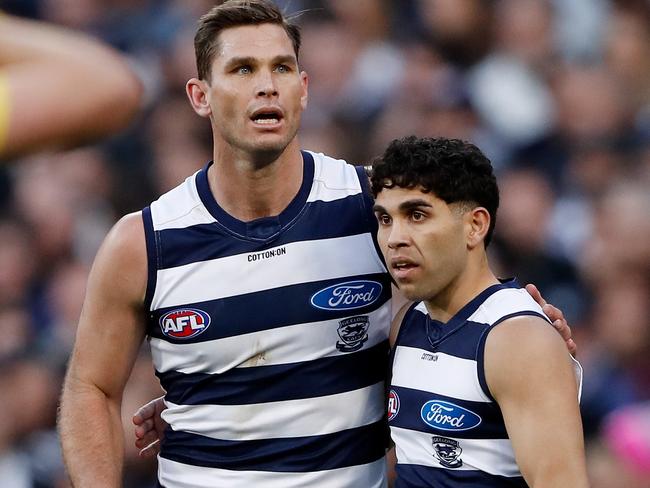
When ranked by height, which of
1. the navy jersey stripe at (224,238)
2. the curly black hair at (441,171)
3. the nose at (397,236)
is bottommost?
the navy jersey stripe at (224,238)

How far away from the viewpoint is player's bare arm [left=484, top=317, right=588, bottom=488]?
2.86 meters

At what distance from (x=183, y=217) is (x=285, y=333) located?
0.48m

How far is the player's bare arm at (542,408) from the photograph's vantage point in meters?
2.86

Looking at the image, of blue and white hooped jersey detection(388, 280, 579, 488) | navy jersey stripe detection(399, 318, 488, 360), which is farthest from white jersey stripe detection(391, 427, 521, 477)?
navy jersey stripe detection(399, 318, 488, 360)

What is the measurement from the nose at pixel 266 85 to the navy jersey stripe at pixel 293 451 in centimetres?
97

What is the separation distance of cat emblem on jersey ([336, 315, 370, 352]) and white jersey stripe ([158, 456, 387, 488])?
0.37m

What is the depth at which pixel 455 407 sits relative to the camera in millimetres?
3096

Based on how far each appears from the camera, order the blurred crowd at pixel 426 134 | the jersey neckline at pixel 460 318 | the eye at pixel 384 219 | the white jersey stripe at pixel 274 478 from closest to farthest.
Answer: the jersey neckline at pixel 460 318 → the eye at pixel 384 219 → the white jersey stripe at pixel 274 478 → the blurred crowd at pixel 426 134

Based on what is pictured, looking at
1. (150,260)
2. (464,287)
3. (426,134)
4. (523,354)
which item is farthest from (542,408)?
(426,134)

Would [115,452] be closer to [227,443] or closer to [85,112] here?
[227,443]

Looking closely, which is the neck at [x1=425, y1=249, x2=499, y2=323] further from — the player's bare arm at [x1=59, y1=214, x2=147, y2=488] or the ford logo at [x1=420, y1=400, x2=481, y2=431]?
the player's bare arm at [x1=59, y1=214, x2=147, y2=488]

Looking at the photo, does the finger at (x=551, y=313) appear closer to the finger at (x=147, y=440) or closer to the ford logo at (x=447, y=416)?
A: the ford logo at (x=447, y=416)

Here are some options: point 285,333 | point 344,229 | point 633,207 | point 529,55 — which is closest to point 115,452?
point 285,333

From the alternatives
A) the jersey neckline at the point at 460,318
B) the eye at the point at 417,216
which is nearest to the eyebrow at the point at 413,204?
the eye at the point at 417,216
